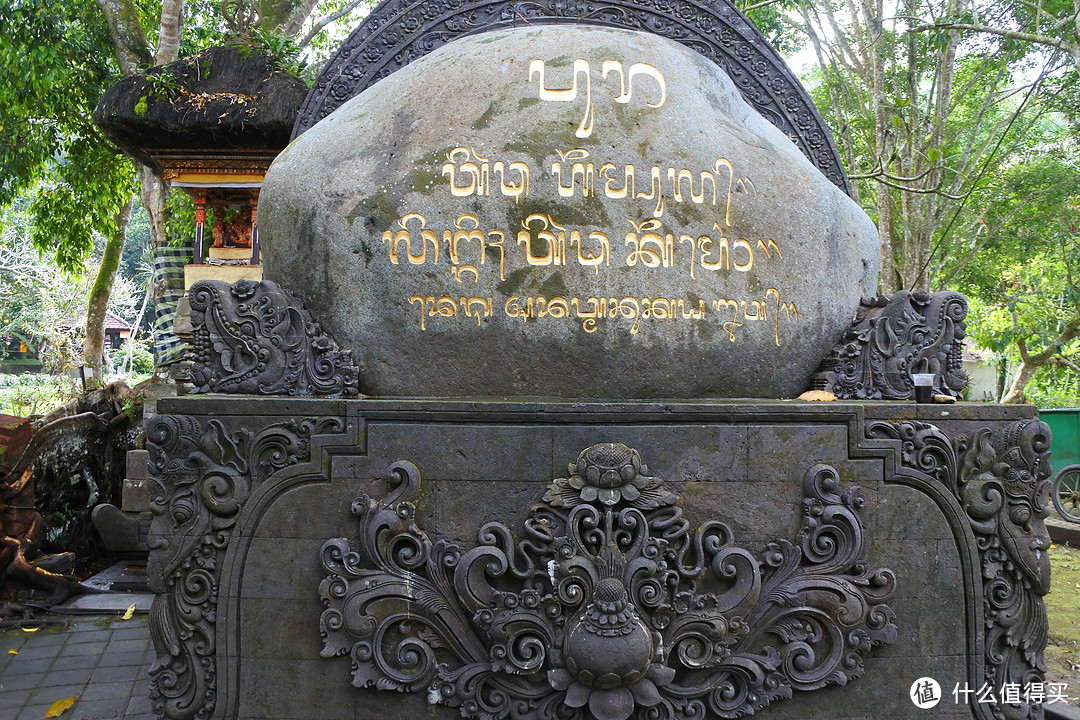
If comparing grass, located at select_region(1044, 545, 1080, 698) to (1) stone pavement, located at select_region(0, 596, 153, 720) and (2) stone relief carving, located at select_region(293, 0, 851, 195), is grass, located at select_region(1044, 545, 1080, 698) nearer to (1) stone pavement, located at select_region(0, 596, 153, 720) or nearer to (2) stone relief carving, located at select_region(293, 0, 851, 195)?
(2) stone relief carving, located at select_region(293, 0, 851, 195)

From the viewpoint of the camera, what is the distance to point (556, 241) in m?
3.53

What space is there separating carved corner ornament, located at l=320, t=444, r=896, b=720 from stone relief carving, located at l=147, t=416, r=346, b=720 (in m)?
0.48

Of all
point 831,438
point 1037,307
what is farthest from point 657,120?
point 1037,307

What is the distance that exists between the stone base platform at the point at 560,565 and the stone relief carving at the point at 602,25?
1882mm

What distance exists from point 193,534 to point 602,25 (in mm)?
3373

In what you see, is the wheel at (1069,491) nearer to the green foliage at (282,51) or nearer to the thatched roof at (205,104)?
the thatched roof at (205,104)

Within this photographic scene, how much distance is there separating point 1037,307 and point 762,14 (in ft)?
17.3

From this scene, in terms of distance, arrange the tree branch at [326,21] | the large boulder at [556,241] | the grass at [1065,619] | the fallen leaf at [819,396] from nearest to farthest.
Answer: the large boulder at [556,241] < the fallen leaf at [819,396] < the grass at [1065,619] < the tree branch at [326,21]

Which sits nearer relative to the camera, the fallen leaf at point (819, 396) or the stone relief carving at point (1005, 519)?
the stone relief carving at point (1005, 519)

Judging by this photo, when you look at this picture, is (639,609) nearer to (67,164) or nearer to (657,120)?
(657,120)

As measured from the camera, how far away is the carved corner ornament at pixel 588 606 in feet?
10.2

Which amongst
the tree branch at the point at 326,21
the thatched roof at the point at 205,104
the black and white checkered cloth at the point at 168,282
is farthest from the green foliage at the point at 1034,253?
the tree branch at the point at 326,21

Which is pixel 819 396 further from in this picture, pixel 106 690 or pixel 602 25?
pixel 106 690

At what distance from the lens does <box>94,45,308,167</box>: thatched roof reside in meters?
6.01
